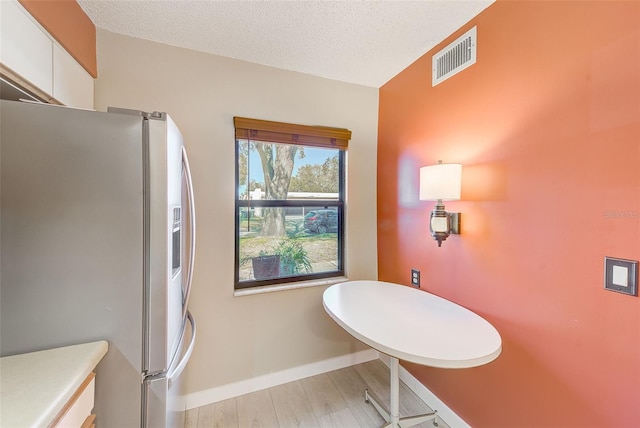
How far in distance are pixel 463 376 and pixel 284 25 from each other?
247 centimetres

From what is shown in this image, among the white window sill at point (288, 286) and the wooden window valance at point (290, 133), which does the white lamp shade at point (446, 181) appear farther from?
the white window sill at point (288, 286)

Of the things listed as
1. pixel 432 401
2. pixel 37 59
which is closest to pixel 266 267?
pixel 432 401

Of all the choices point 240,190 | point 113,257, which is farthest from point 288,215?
point 113,257

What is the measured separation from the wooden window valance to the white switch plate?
169 centimetres

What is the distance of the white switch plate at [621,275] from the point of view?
0.86 m

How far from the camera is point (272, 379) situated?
188cm

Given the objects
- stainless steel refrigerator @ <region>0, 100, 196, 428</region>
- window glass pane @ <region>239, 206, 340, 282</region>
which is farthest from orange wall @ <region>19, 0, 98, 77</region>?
window glass pane @ <region>239, 206, 340, 282</region>

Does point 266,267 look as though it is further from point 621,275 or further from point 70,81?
point 621,275

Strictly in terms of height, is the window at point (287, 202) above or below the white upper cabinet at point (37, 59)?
below

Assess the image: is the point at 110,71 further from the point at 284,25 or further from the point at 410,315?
the point at 410,315

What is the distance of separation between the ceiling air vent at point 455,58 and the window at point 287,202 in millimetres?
772

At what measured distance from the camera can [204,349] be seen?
5.61 feet

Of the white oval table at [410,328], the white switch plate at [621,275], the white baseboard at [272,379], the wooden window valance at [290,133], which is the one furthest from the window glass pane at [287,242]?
the white switch plate at [621,275]

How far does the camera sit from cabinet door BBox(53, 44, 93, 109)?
3.82 ft
